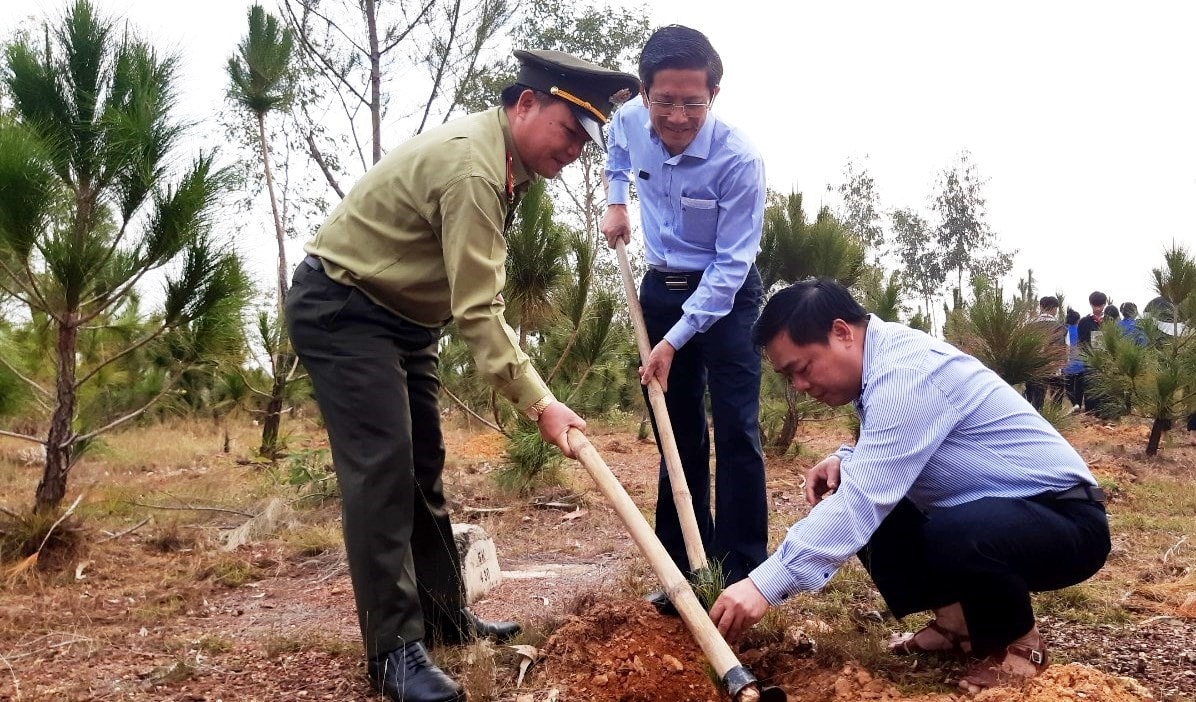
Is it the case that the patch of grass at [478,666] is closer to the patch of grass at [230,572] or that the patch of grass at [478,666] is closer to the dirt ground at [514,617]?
the dirt ground at [514,617]

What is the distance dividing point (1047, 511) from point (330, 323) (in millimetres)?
1814

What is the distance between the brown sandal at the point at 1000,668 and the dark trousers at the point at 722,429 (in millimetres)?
799

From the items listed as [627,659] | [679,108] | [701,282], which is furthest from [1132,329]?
[627,659]

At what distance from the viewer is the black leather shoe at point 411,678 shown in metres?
2.23

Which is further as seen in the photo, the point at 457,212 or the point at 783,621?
the point at 783,621

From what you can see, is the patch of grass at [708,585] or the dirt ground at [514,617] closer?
the dirt ground at [514,617]

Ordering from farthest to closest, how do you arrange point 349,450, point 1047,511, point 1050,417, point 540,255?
point 1050,417 → point 540,255 → point 349,450 → point 1047,511

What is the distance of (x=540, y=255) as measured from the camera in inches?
210

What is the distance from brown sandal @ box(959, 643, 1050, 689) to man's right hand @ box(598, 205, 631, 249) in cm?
182

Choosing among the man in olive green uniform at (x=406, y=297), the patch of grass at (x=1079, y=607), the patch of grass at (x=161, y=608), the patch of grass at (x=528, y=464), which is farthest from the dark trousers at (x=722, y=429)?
the patch of grass at (x=528, y=464)

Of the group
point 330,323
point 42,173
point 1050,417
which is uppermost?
point 42,173

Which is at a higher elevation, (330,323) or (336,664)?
(330,323)

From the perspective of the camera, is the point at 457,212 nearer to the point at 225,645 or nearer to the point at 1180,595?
the point at 225,645

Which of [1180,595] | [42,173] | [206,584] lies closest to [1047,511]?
[1180,595]
